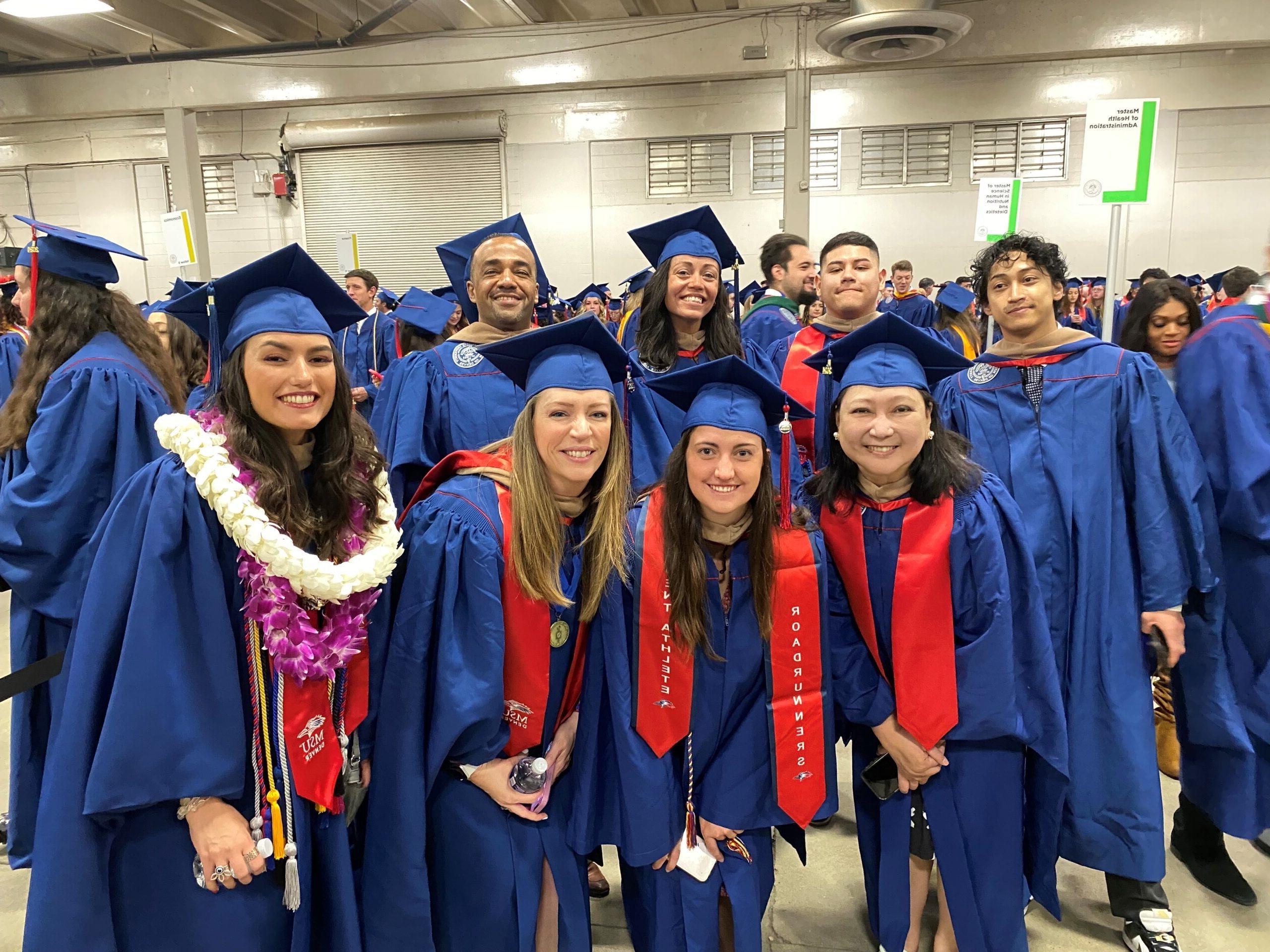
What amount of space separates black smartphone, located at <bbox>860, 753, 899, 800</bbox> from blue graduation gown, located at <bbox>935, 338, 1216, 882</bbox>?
1.93ft

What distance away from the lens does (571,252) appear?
40.4ft

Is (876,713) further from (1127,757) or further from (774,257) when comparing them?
(774,257)

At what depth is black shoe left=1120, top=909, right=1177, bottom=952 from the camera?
2.30m

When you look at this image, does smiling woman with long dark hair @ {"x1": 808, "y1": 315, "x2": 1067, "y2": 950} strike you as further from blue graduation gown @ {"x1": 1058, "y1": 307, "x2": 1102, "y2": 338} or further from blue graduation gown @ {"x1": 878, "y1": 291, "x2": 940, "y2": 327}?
blue graduation gown @ {"x1": 1058, "y1": 307, "x2": 1102, "y2": 338}

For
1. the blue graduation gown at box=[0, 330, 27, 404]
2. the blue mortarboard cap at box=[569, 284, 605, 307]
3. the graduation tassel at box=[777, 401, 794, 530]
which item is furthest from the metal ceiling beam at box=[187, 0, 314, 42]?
the graduation tassel at box=[777, 401, 794, 530]

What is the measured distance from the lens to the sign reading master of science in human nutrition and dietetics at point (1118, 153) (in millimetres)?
3549

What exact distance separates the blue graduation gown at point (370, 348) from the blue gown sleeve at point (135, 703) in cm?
613

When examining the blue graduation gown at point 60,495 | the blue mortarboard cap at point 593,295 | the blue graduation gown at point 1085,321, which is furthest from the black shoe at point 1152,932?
the blue mortarboard cap at point 593,295

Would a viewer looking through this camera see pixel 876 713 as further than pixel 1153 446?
No

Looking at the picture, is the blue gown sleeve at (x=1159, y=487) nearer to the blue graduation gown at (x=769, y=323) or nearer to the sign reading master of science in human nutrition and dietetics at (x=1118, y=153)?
the sign reading master of science in human nutrition and dietetics at (x=1118, y=153)

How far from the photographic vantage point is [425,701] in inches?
71.7

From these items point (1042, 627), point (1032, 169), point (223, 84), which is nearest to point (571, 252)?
point (223, 84)

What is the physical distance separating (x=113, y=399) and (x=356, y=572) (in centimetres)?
129

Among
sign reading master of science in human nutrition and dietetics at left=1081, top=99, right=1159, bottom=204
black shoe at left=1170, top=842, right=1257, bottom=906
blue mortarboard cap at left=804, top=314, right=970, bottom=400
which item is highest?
sign reading master of science in human nutrition and dietetics at left=1081, top=99, right=1159, bottom=204
